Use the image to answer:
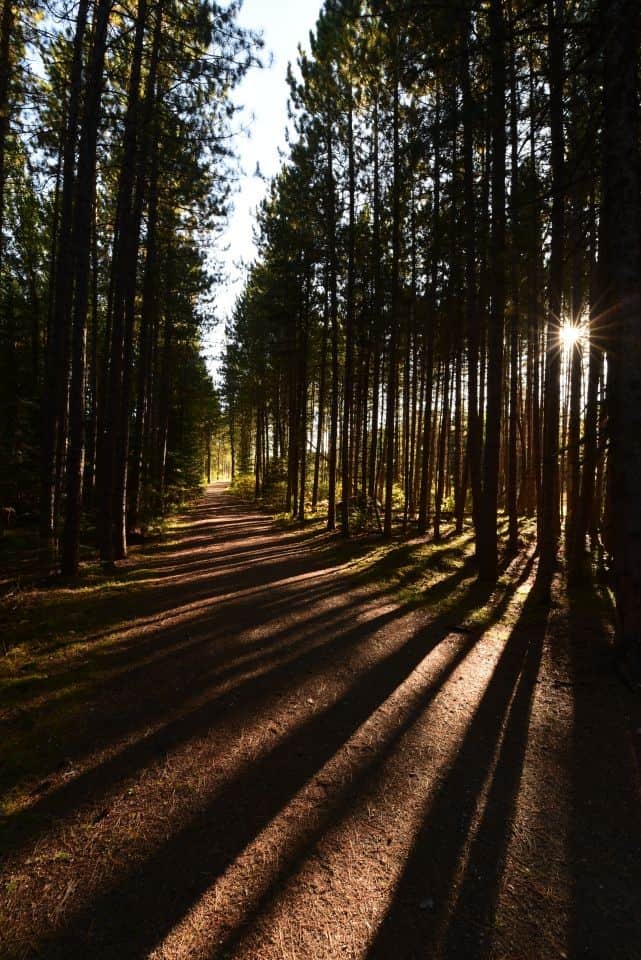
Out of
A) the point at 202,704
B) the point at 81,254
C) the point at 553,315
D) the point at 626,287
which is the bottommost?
the point at 202,704

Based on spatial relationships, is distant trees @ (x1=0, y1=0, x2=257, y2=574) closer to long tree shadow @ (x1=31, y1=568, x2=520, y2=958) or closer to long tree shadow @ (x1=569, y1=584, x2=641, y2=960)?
long tree shadow @ (x1=31, y1=568, x2=520, y2=958)

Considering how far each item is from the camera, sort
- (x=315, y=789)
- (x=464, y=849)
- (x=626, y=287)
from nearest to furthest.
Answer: (x=464, y=849), (x=315, y=789), (x=626, y=287)

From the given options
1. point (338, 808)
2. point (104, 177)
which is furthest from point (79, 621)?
point (104, 177)

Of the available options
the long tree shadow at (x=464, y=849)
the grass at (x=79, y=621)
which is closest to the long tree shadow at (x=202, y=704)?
the grass at (x=79, y=621)

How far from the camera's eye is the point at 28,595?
767 centimetres

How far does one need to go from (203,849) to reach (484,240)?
385 inches

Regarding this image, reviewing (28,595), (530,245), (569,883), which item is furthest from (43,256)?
(569,883)

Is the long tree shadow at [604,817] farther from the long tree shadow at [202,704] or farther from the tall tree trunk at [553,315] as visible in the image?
the long tree shadow at [202,704]

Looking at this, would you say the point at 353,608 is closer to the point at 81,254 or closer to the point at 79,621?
the point at 79,621

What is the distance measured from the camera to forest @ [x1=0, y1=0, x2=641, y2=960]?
2354mm

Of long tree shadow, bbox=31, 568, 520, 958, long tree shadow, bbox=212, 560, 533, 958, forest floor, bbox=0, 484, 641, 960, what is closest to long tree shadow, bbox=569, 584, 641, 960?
forest floor, bbox=0, 484, 641, 960

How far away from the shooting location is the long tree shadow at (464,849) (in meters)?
2.08

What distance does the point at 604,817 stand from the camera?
9.46 feet

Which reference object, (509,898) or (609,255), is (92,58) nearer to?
(609,255)
